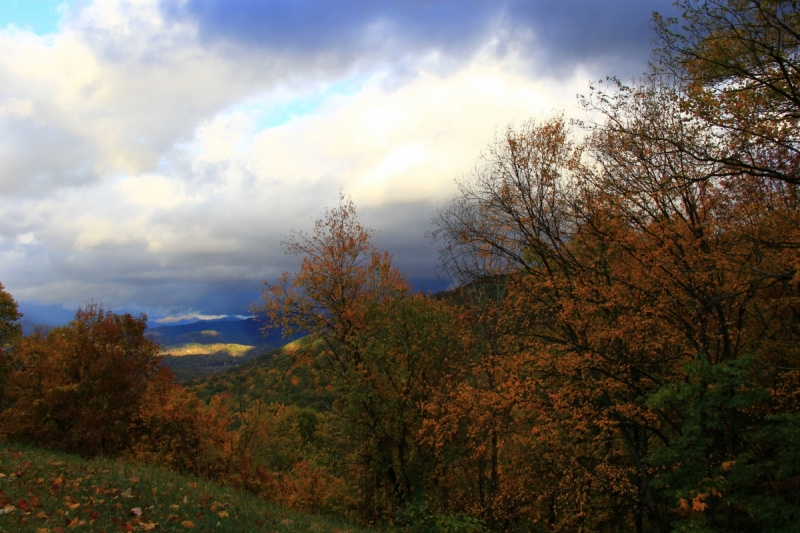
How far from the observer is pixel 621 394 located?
46.9 ft

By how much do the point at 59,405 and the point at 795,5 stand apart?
77.5ft

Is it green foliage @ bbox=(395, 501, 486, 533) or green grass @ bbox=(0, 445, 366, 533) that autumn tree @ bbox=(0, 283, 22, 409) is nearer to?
green grass @ bbox=(0, 445, 366, 533)

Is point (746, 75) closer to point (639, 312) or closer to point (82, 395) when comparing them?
point (639, 312)

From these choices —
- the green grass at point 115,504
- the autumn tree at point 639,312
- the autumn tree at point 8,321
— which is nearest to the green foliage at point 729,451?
the autumn tree at point 639,312

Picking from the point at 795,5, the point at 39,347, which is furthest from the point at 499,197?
the point at 39,347

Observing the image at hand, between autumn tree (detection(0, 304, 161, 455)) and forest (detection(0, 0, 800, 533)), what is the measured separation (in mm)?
83

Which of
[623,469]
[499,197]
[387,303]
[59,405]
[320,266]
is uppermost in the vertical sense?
[499,197]

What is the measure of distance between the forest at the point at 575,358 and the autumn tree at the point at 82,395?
0.08 metres

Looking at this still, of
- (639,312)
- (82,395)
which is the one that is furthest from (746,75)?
(82,395)

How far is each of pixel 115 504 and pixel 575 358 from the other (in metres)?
11.1

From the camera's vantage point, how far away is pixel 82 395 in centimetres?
1838

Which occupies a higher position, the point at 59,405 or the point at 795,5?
the point at 795,5

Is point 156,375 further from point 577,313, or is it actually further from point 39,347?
point 577,313

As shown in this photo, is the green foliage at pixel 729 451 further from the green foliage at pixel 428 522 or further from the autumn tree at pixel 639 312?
the green foliage at pixel 428 522
